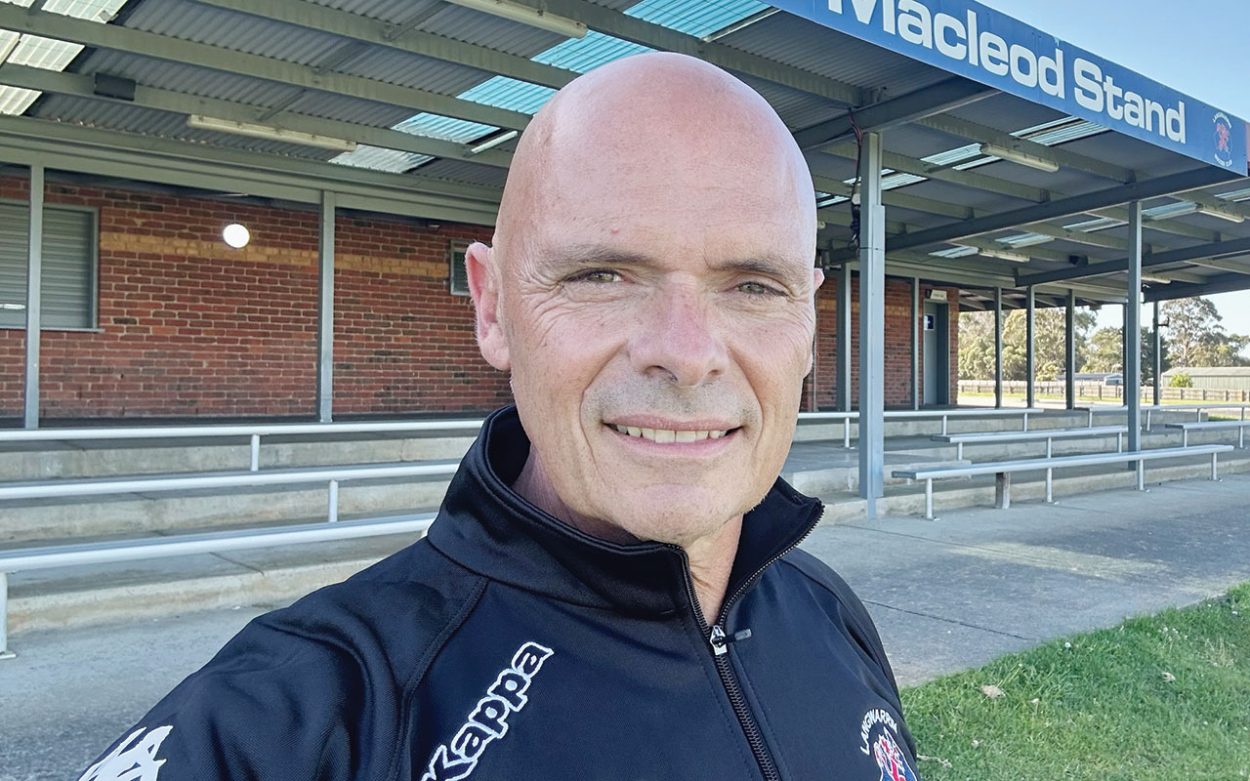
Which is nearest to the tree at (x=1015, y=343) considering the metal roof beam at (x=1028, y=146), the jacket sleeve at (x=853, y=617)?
the metal roof beam at (x=1028, y=146)

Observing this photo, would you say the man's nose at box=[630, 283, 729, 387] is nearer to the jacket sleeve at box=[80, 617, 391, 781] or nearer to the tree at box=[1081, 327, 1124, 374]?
the jacket sleeve at box=[80, 617, 391, 781]

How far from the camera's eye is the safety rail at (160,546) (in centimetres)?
→ 418

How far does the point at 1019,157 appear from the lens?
9.33 meters

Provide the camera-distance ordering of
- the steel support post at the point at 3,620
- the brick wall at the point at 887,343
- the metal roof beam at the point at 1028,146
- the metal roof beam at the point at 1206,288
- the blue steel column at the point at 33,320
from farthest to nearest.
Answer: the metal roof beam at the point at 1206,288 < the brick wall at the point at 887,343 < the metal roof beam at the point at 1028,146 < the blue steel column at the point at 33,320 < the steel support post at the point at 3,620

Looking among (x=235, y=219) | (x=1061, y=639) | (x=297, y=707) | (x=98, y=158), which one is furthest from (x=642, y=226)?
(x=235, y=219)

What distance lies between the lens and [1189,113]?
8859mm

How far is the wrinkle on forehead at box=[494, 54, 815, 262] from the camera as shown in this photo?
0.99 meters

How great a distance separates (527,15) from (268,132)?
363 centimetres

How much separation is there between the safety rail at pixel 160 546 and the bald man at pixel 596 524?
385 cm

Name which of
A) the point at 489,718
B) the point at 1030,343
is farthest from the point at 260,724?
the point at 1030,343

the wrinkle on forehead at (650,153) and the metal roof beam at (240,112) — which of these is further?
the metal roof beam at (240,112)

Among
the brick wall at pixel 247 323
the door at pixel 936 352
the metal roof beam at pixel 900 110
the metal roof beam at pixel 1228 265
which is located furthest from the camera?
the door at pixel 936 352

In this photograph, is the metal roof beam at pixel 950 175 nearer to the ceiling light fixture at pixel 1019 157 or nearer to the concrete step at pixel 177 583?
the ceiling light fixture at pixel 1019 157

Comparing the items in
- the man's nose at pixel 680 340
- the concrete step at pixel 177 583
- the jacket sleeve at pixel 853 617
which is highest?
the man's nose at pixel 680 340
